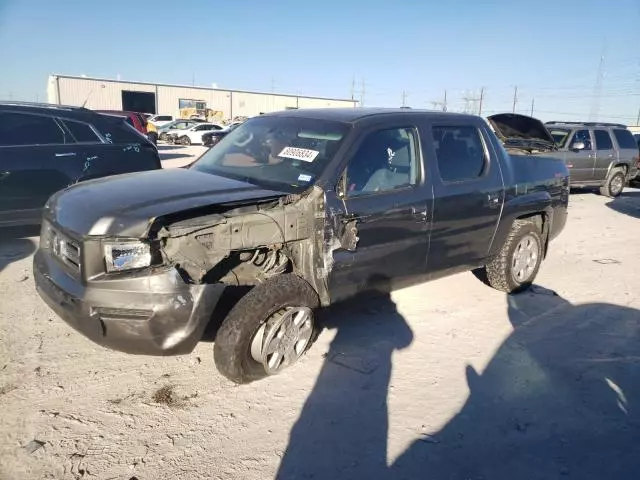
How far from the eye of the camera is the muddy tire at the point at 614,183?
41.4 ft

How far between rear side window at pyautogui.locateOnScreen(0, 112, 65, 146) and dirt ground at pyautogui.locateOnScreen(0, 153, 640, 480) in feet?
6.73

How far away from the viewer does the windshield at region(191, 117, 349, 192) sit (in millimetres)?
3502

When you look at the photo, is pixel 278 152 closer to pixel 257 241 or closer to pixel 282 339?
pixel 257 241

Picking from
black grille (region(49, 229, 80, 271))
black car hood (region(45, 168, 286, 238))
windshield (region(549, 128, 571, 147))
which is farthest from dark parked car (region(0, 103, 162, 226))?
windshield (region(549, 128, 571, 147))

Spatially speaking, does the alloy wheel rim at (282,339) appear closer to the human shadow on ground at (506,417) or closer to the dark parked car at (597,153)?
the human shadow on ground at (506,417)

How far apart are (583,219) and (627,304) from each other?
534 cm

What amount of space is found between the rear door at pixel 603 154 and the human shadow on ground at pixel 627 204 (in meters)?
0.79

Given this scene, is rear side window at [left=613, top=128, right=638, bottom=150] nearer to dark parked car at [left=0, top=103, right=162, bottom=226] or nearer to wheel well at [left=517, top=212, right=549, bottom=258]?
wheel well at [left=517, top=212, right=549, bottom=258]

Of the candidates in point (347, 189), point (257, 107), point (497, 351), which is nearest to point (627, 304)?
point (497, 351)

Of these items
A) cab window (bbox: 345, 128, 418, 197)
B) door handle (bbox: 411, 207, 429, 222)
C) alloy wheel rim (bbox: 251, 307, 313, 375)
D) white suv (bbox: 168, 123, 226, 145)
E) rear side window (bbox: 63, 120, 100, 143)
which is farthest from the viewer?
white suv (bbox: 168, 123, 226, 145)

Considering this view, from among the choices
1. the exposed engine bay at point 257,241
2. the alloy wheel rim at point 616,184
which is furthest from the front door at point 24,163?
the alloy wheel rim at point 616,184

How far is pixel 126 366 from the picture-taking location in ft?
11.2

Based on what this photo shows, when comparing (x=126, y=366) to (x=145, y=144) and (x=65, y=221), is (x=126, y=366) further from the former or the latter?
(x=145, y=144)

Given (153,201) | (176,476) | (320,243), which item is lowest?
(176,476)
